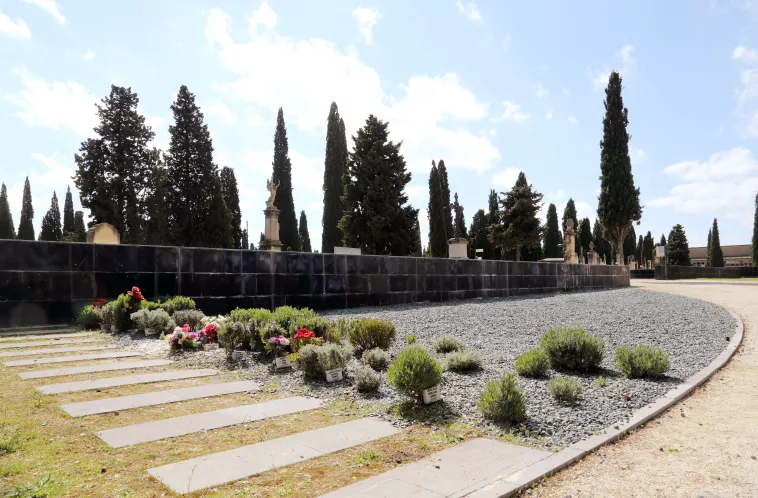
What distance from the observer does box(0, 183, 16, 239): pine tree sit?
200 ft

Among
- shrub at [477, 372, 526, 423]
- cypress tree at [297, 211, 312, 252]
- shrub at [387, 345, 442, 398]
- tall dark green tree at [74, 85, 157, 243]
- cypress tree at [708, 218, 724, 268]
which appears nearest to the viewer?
shrub at [477, 372, 526, 423]

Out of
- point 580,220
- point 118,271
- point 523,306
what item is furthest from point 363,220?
point 580,220

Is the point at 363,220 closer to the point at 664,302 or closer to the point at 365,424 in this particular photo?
the point at 664,302

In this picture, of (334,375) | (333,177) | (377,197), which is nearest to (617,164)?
(377,197)

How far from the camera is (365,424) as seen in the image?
4.26m

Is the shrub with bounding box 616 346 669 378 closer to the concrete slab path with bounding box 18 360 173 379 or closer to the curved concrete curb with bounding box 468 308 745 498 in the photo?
the curved concrete curb with bounding box 468 308 745 498

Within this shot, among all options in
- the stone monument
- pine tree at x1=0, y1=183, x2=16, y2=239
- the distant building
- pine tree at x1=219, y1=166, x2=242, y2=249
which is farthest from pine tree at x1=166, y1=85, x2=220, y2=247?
the distant building

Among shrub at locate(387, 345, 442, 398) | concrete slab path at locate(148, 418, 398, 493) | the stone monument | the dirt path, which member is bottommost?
the dirt path

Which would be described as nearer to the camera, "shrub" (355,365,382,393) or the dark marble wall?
"shrub" (355,365,382,393)

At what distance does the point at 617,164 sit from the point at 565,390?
35.6 m

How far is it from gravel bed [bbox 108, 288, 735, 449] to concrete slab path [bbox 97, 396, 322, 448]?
1.57ft

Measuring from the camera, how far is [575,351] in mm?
6168

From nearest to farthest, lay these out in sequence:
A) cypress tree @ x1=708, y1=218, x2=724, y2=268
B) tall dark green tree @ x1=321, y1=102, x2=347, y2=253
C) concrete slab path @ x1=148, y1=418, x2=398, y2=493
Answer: concrete slab path @ x1=148, y1=418, x2=398, y2=493 < tall dark green tree @ x1=321, y1=102, x2=347, y2=253 < cypress tree @ x1=708, y1=218, x2=724, y2=268

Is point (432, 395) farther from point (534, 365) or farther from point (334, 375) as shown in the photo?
point (534, 365)
